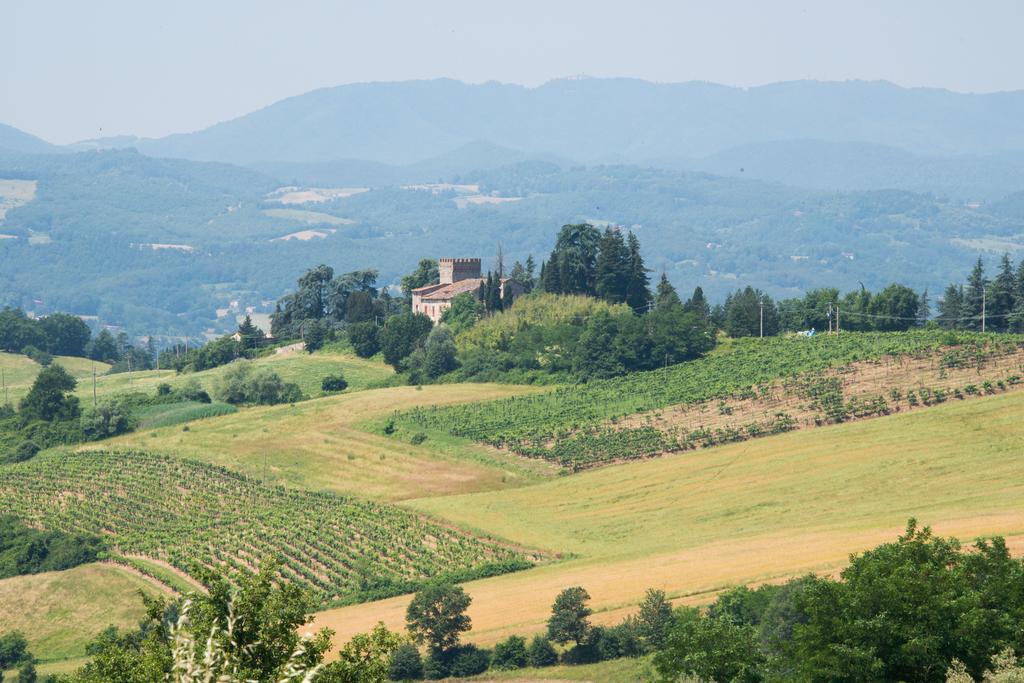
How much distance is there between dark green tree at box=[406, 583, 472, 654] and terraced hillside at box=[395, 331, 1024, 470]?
3200 cm

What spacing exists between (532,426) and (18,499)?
3155 cm

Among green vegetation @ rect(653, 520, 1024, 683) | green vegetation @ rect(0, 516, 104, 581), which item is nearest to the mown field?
green vegetation @ rect(0, 516, 104, 581)

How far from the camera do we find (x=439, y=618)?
5428 cm

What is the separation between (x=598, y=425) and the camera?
94.4 m

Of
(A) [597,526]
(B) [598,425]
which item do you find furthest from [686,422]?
(A) [597,526]

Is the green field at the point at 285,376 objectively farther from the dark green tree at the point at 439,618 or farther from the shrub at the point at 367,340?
the dark green tree at the point at 439,618

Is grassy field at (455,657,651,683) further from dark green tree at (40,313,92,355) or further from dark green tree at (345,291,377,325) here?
dark green tree at (40,313,92,355)

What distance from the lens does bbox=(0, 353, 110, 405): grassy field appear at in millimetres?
143775

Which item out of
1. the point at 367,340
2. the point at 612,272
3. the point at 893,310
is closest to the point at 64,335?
the point at 367,340

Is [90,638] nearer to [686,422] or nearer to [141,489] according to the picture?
[141,489]

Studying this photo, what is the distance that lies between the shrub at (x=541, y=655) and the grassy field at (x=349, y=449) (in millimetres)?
31736

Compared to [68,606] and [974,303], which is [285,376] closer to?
[974,303]

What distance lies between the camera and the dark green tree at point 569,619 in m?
52.5

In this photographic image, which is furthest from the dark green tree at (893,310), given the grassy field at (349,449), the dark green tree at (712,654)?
the dark green tree at (712,654)
